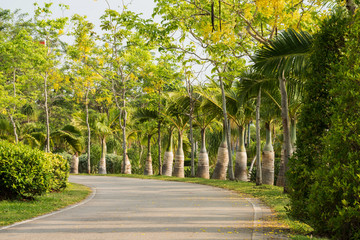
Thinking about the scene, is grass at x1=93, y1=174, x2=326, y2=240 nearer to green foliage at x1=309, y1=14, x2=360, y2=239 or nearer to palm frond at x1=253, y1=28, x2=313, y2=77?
green foliage at x1=309, y1=14, x2=360, y2=239

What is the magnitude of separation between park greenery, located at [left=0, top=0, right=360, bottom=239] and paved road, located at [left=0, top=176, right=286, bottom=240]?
137 cm

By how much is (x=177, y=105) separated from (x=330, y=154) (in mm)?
19014

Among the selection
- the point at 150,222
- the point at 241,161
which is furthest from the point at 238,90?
the point at 150,222

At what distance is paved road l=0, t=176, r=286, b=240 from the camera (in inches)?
260

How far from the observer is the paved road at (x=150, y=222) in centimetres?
660

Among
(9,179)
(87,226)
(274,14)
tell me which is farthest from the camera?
(274,14)

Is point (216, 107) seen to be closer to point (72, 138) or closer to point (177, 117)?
point (177, 117)

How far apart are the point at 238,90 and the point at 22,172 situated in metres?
9.88

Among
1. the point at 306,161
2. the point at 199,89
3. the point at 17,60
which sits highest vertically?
the point at 17,60

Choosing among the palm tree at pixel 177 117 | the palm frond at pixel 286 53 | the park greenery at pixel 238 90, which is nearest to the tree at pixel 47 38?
the park greenery at pixel 238 90

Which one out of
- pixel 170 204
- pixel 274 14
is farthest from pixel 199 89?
pixel 170 204

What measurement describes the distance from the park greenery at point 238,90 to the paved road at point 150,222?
1.37m

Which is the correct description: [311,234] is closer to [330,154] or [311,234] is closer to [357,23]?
[330,154]

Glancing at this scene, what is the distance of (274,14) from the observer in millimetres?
12117
